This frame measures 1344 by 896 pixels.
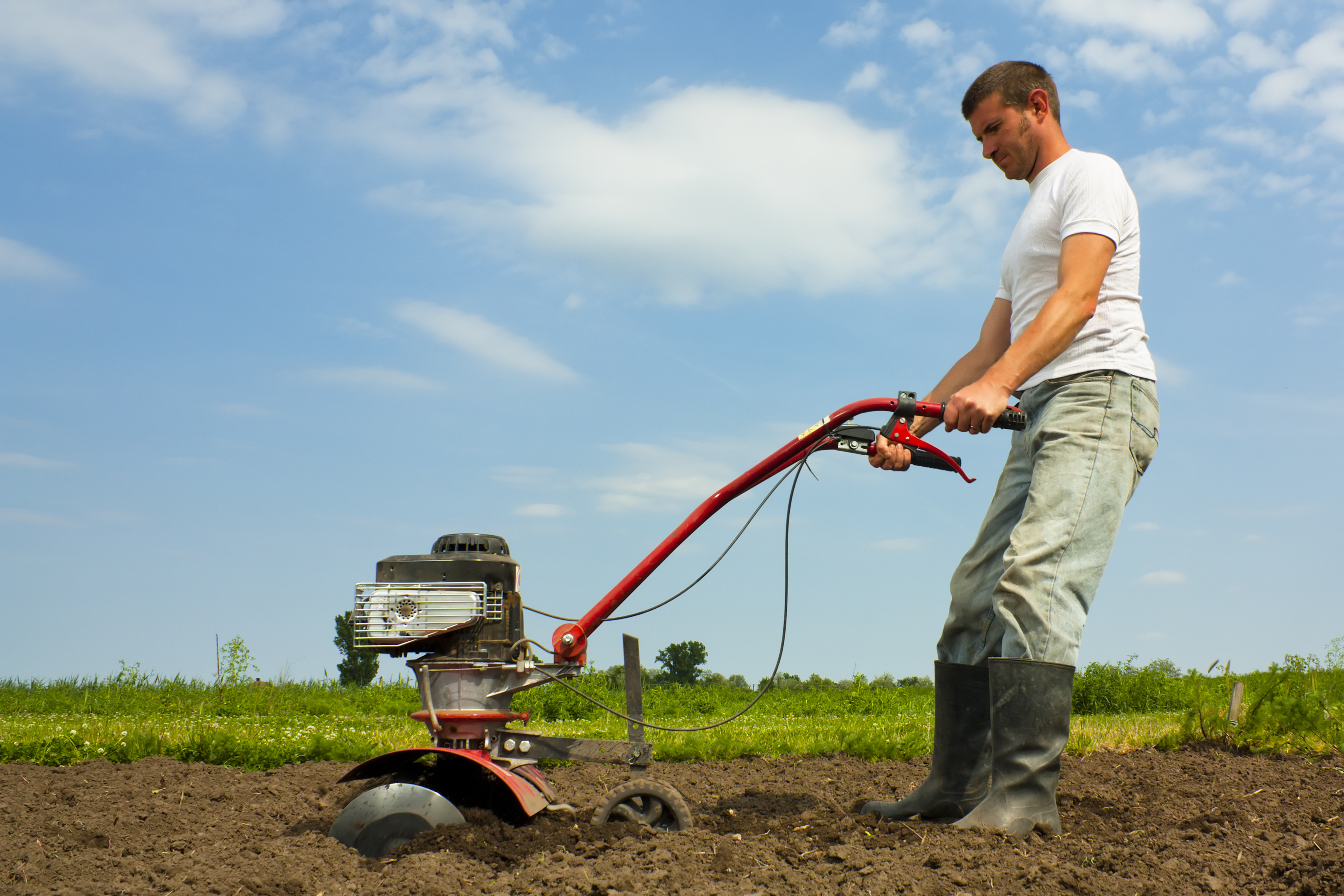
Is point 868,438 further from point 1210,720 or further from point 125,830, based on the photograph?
point 1210,720

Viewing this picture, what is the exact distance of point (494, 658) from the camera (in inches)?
165

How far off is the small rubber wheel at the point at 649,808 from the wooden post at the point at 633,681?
0.71ft

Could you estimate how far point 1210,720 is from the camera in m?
7.42

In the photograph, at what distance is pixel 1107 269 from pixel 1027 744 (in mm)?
1776

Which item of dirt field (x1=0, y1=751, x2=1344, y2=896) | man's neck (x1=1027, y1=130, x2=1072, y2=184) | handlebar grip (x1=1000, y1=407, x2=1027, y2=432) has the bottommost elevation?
dirt field (x1=0, y1=751, x2=1344, y2=896)

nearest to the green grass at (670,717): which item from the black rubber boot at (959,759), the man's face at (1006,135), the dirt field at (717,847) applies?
the dirt field at (717,847)

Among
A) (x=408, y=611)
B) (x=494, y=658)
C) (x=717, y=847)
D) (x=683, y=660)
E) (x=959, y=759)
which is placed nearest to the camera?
(x=717, y=847)

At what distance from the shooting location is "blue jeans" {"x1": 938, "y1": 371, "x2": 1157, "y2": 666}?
3.73 metres

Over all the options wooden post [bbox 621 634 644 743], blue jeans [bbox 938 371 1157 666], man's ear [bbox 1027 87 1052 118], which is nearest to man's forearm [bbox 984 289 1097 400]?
blue jeans [bbox 938 371 1157 666]

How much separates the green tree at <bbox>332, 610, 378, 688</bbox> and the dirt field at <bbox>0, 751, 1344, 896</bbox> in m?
6.46

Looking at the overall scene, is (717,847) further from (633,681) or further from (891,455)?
(891,455)

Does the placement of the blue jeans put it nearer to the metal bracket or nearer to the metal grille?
the metal bracket

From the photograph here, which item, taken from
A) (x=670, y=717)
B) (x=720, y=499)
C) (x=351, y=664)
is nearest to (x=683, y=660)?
(x=670, y=717)

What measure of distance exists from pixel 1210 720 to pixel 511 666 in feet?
18.5
